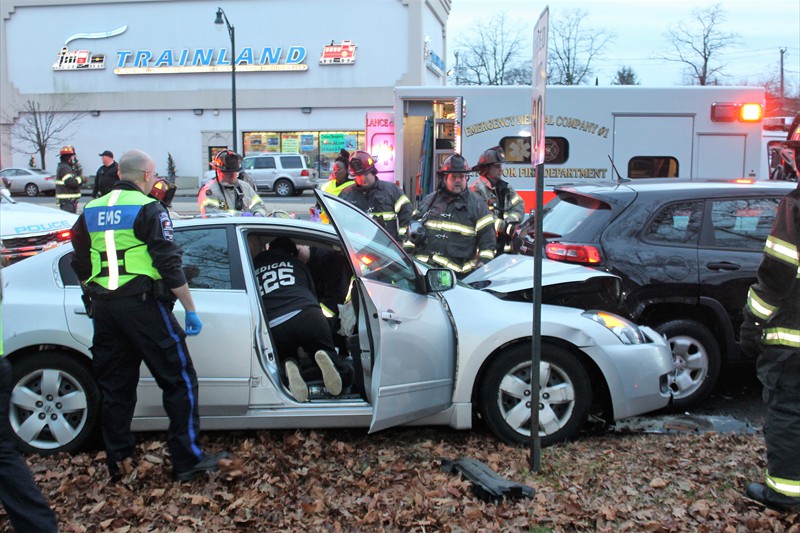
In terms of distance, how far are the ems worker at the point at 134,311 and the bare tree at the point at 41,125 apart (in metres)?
37.7

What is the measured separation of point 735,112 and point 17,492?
1071 cm

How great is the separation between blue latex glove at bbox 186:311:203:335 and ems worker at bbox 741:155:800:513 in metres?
2.78

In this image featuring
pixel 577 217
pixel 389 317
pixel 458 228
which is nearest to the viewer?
pixel 389 317

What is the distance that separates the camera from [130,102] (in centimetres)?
3784

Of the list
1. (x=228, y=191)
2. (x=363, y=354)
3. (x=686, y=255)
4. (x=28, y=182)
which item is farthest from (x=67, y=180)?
(x=28, y=182)

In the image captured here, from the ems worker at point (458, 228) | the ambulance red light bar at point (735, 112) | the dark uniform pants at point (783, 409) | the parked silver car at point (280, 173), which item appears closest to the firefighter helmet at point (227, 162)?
the ems worker at point (458, 228)

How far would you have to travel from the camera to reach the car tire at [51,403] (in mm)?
4203

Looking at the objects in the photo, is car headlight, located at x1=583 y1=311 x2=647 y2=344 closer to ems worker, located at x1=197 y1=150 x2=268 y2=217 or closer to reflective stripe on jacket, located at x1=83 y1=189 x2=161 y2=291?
reflective stripe on jacket, located at x1=83 y1=189 x2=161 y2=291

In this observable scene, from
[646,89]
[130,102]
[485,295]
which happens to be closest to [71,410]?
[485,295]

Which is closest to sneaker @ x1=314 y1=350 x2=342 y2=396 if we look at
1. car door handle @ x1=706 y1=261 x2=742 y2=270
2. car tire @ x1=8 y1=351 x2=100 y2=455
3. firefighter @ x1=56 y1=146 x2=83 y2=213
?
car tire @ x1=8 y1=351 x2=100 y2=455

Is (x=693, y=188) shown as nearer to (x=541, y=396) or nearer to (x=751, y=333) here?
(x=541, y=396)

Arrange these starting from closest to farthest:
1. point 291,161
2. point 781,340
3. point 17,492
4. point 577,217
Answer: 1. point 17,492
2. point 781,340
3. point 577,217
4. point 291,161

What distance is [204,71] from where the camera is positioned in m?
37.1

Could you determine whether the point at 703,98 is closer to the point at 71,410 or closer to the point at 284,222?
the point at 284,222
